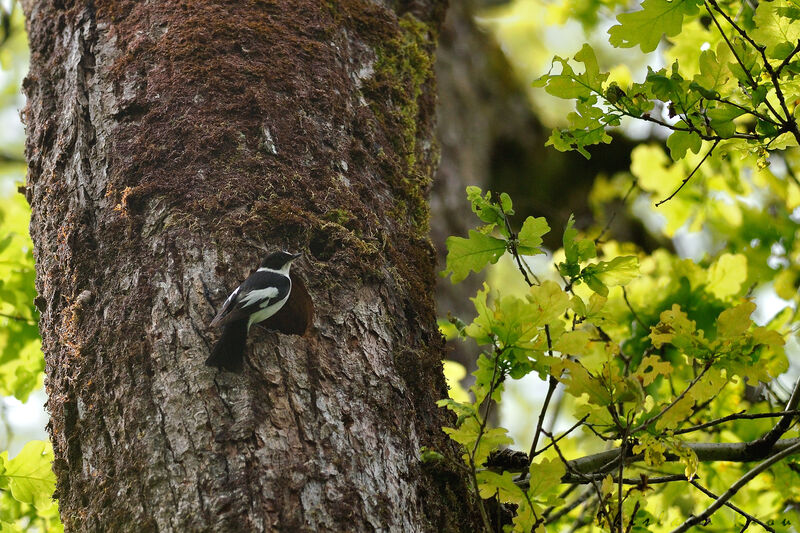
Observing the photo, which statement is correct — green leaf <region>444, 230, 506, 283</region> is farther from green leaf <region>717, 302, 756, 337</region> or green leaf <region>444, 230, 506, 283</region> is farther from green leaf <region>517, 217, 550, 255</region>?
green leaf <region>717, 302, 756, 337</region>

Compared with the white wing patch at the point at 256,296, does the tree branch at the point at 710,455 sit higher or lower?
lower

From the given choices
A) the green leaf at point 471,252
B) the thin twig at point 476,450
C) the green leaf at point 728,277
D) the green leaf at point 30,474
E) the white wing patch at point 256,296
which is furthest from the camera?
the green leaf at point 728,277

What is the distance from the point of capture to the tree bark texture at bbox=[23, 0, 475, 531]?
169 cm

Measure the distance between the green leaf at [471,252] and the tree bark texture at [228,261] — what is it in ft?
0.84

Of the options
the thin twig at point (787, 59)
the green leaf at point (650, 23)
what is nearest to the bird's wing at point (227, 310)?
the green leaf at point (650, 23)

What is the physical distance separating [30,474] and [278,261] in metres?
1.08

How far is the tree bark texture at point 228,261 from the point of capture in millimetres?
1691

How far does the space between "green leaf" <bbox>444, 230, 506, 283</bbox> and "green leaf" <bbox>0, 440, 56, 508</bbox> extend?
137 centimetres

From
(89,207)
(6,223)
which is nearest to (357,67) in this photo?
(89,207)

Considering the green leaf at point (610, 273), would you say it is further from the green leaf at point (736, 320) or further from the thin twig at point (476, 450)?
the thin twig at point (476, 450)

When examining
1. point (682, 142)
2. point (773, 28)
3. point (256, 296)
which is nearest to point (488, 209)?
point (682, 142)

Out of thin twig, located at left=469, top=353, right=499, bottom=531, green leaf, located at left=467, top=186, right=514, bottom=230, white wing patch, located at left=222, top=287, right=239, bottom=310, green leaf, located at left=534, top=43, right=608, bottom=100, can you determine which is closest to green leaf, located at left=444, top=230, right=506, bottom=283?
green leaf, located at left=467, top=186, right=514, bottom=230

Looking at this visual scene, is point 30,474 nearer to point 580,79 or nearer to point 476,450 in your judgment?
point 476,450

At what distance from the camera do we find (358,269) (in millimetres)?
2049
